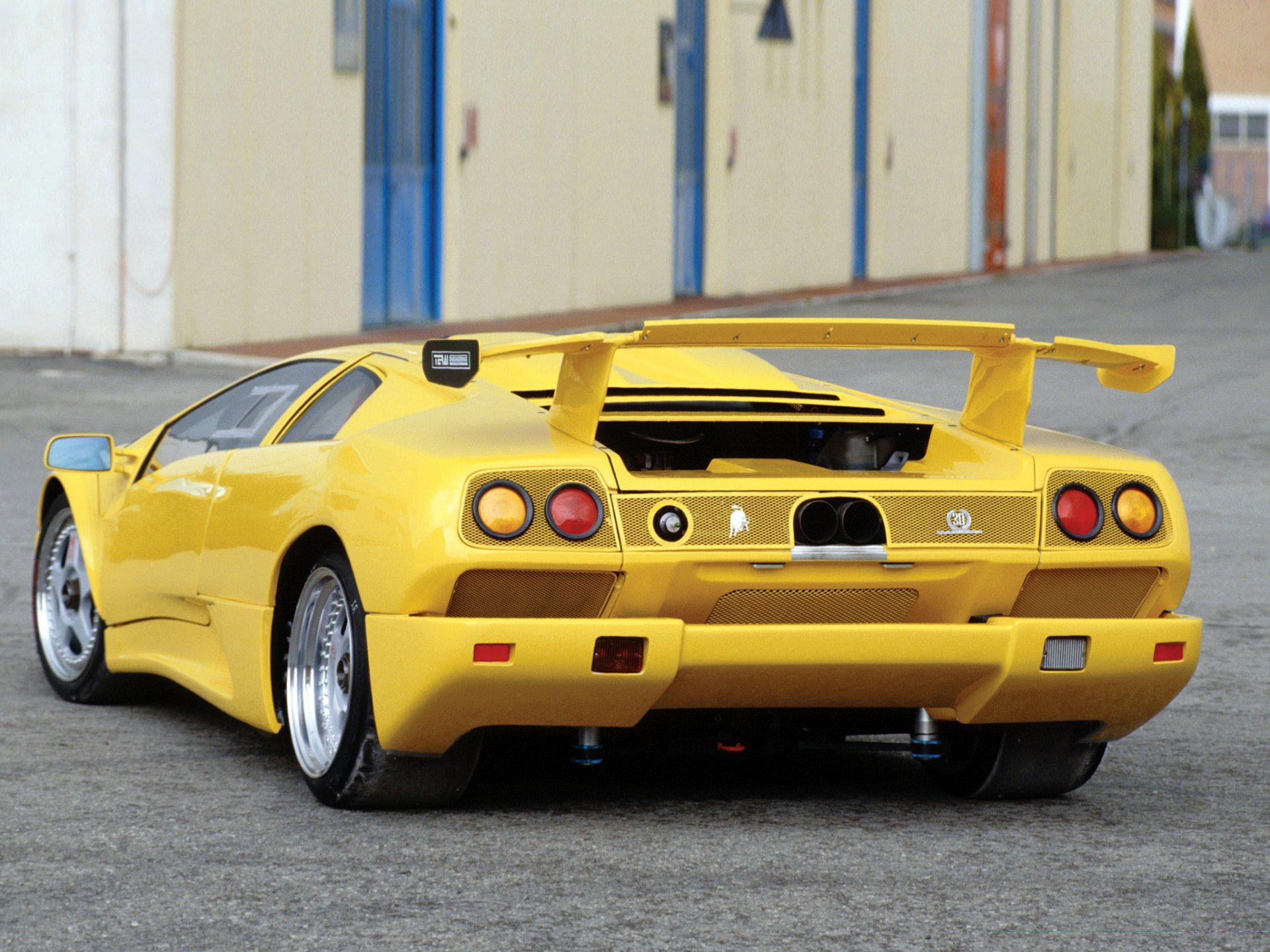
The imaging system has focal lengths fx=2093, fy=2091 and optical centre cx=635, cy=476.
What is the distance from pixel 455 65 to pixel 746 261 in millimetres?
8782

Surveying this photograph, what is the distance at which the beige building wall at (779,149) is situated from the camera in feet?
102

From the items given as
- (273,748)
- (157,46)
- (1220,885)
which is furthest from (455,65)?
(1220,885)

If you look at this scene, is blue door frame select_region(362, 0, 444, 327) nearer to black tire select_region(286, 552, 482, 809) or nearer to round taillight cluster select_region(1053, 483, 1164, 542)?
black tire select_region(286, 552, 482, 809)

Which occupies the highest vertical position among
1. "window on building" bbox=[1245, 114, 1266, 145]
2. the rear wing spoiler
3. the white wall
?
"window on building" bbox=[1245, 114, 1266, 145]

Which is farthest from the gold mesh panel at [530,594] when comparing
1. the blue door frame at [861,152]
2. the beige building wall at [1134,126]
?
the beige building wall at [1134,126]

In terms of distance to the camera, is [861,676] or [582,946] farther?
[861,676]

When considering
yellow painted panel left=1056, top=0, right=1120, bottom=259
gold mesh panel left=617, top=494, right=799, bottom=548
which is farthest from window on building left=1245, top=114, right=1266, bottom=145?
gold mesh panel left=617, top=494, right=799, bottom=548

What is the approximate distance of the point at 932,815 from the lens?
5.12m

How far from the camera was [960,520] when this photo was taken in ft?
15.7

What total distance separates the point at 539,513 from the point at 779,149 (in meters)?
29.1

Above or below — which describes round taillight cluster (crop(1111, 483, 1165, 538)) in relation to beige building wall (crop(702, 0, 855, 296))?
below

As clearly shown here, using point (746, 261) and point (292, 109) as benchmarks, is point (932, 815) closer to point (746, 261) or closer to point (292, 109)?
point (292, 109)

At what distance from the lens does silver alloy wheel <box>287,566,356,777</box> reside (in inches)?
197

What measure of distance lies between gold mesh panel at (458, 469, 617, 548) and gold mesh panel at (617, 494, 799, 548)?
0.05 metres
